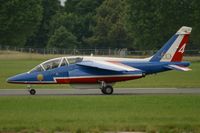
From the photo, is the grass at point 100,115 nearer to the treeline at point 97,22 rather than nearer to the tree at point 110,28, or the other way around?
the treeline at point 97,22

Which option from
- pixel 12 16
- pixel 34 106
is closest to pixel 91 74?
pixel 34 106

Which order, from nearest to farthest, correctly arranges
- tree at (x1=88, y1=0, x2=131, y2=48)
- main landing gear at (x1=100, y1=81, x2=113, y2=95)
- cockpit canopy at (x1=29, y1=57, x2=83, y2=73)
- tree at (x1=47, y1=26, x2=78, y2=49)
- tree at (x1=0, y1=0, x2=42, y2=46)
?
main landing gear at (x1=100, y1=81, x2=113, y2=95) → cockpit canopy at (x1=29, y1=57, x2=83, y2=73) → tree at (x1=0, y1=0, x2=42, y2=46) → tree at (x1=47, y1=26, x2=78, y2=49) → tree at (x1=88, y1=0, x2=131, y2=48)

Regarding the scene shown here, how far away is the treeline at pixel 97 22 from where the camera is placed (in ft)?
348

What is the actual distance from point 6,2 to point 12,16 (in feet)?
9.74

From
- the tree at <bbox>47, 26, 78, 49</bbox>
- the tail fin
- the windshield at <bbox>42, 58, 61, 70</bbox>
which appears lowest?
the tree at <bbox>47, 26, 78, 49</bbox>

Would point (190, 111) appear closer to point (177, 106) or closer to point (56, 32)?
point (177, 106)

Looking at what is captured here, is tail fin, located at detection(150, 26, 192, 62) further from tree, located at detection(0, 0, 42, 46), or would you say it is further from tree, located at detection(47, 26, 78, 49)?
tree, located at detection(47, 26, 78, 49)

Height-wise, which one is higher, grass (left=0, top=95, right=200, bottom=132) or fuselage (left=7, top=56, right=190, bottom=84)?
fuselage (left=7, top=56, right=190, bottom=84)

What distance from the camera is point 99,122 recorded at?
62.0 feet

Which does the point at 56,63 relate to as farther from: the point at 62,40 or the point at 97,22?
the point at 97,22

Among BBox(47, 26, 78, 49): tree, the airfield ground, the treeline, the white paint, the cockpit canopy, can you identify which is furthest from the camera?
BBox(47, 26, 78, 49): tree

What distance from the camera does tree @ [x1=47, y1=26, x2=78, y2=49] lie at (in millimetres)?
136875

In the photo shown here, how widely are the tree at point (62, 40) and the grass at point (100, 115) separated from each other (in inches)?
4356

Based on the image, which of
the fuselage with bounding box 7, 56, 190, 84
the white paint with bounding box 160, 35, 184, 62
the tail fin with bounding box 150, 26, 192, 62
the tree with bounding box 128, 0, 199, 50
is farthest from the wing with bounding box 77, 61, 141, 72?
the tree with bounding box 128, 0, 199, 50
